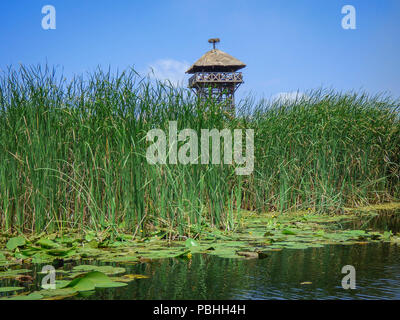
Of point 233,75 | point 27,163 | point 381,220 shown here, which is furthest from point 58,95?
point 233,75

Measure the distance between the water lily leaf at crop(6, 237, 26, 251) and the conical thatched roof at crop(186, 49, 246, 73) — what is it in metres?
27.1

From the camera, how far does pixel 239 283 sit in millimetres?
2672

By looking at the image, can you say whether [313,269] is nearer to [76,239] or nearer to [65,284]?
[65,284]

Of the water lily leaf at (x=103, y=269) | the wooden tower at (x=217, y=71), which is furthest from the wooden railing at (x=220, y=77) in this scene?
the water lily leaf at (x=103, y=269)

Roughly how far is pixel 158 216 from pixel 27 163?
138 centimetres

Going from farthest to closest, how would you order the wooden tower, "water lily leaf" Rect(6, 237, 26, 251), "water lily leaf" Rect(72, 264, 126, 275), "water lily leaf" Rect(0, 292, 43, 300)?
the wooden tower, "water lily leaf" Rect(6, 237, 26, 251), "water lily leaf" Rect(72, 264, 126, 275), "water lily leaf" Rect(0, 292, 43, 300)

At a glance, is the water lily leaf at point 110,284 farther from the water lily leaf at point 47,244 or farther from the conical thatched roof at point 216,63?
the conical thatched roof at point 216,63

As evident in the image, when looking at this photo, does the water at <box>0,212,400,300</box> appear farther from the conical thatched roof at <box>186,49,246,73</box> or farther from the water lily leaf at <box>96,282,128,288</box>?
the conical thatched roof at <box>186,49,246,73</box>

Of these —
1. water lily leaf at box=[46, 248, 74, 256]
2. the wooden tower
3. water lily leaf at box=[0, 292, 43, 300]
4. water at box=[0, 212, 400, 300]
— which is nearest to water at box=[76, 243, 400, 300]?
water at box=[0, 212, 400, 300]

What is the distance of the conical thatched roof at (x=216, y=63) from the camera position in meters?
30.1

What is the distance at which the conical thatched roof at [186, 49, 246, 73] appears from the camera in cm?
3011

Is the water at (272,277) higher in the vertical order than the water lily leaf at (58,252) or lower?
lower

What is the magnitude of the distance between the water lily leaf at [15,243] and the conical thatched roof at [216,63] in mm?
27110
